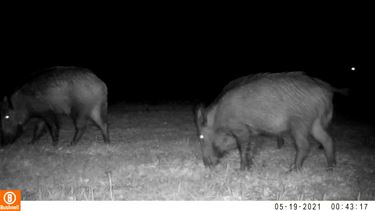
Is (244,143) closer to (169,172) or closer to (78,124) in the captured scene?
(169,172)

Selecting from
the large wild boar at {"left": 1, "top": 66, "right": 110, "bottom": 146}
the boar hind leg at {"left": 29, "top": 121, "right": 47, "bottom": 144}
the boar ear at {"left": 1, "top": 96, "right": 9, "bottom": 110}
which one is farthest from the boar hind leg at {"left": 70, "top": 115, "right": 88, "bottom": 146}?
the boar ear at {"left": 1, "top": 96, "right": 9, "bottom": 110}

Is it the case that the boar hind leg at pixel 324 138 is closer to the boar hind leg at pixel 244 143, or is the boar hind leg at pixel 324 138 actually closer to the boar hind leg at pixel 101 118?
the boar hind leg at pixel 244 143

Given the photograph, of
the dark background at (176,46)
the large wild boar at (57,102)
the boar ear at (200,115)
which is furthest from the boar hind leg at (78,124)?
the dark background at (176,46)

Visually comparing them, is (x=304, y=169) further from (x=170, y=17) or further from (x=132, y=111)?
(x=170, y=17)

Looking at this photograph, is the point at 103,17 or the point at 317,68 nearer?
the point at 317,68

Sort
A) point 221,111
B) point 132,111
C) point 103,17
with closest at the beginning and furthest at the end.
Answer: point 221,111, point 132,111, point 103,17

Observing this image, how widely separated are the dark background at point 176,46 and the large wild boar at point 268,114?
2364 cm

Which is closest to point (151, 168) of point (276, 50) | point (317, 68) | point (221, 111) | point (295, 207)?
point (221, 111)

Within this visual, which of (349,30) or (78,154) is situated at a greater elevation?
(349,30)

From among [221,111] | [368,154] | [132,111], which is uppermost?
[221,111]

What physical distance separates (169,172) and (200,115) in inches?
53.7

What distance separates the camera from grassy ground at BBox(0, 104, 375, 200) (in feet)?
18.1

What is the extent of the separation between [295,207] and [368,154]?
12.9ft

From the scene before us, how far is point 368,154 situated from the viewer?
7.80 meters
